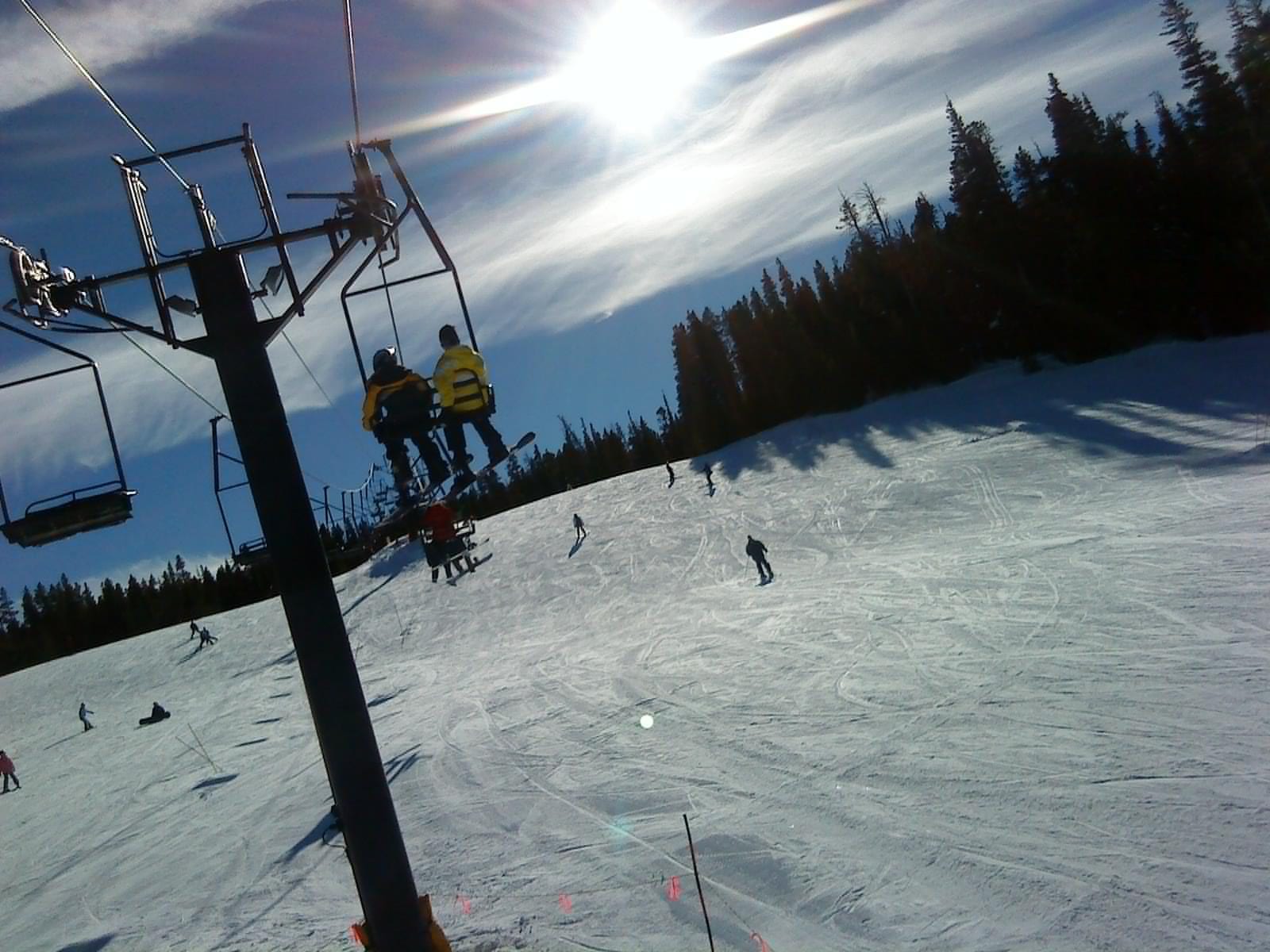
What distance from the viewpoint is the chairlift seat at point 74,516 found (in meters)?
7.14

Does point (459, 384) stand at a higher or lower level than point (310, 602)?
higher

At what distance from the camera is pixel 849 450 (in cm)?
4644

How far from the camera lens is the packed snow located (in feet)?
29.2

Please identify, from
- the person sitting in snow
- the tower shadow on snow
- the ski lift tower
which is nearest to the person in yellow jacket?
the ski lift tower

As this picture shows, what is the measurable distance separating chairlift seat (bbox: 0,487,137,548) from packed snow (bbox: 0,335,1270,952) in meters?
5.86

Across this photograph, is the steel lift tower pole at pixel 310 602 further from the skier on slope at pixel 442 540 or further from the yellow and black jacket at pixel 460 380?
the skier on slope at pixel 442 540

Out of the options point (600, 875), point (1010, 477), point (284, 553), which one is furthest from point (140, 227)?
point (1010, 477)

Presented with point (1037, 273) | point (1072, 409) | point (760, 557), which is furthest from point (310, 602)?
point (1037, 273)

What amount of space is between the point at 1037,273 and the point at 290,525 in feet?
165

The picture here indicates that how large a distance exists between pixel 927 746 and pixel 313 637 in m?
8.56

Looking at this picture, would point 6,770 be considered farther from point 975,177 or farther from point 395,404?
point 975,177

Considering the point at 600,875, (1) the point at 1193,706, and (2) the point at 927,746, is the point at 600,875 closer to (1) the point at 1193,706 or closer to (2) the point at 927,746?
(2) the point at 927,746

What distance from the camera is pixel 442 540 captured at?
1259 cm

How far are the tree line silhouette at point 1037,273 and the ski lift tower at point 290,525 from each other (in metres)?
32.8
